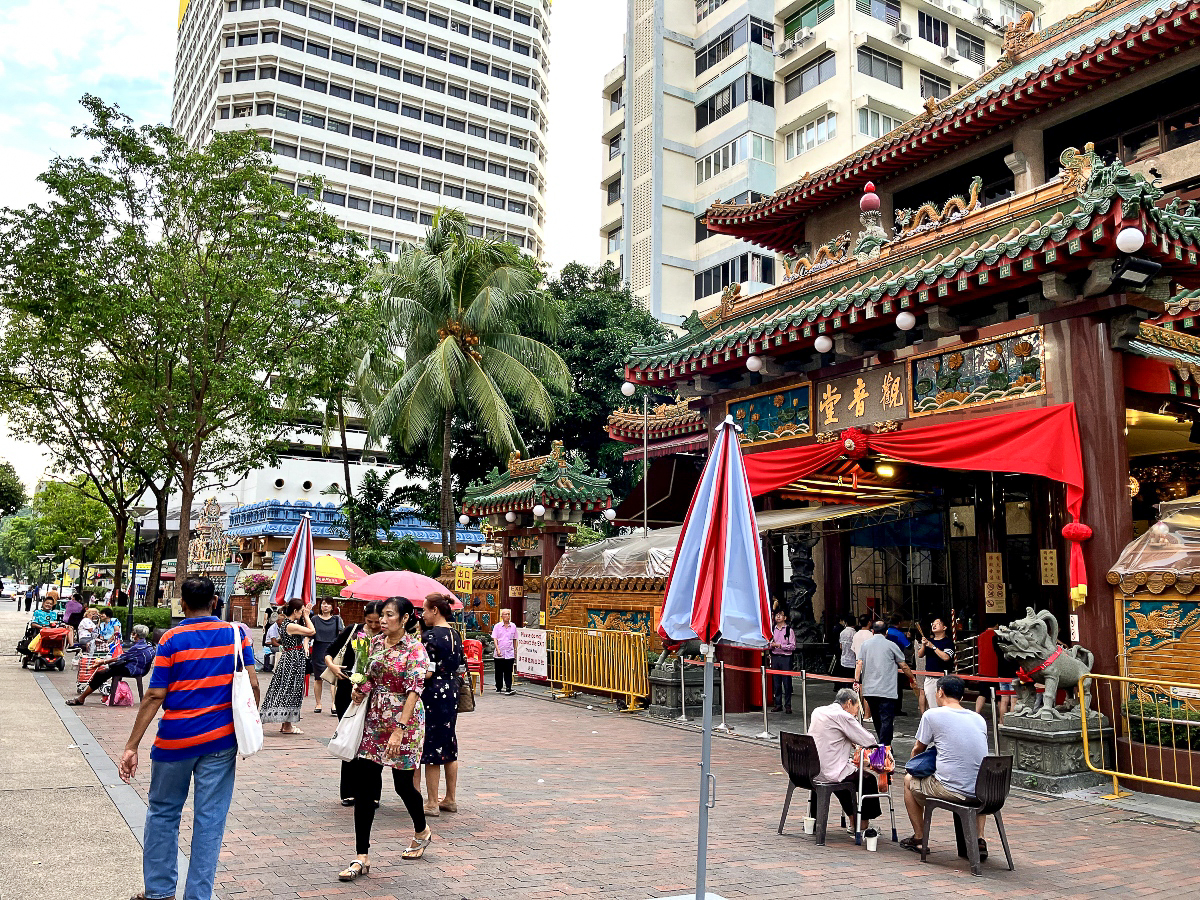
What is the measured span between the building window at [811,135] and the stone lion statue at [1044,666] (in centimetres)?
3460

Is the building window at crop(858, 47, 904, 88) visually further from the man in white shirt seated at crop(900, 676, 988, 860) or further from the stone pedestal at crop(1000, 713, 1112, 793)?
the man in white shirt seated at crop(900, 676, 988, 860)

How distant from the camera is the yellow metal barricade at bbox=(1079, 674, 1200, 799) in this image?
29.4 feet

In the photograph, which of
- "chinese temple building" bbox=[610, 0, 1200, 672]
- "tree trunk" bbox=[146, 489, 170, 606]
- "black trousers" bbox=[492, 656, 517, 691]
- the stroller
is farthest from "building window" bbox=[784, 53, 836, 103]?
the stroller

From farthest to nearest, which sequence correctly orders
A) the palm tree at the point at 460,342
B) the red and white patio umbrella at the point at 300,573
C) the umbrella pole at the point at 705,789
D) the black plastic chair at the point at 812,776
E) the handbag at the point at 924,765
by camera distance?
1. the palm tree at the point at 460,342
2. the red and white patio umbrella at the point at 300,573
3. the black plastic chair at the point at 812,776
4. the handbag at the point at 924,765
5. the umbrella pole at the point at 705,789

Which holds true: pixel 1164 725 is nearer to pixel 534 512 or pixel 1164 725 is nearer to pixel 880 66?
pixel 534 512

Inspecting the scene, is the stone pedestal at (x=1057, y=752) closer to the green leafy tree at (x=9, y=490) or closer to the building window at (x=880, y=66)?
the building window at (x=880, y=66)

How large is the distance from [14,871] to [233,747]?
2081 mm

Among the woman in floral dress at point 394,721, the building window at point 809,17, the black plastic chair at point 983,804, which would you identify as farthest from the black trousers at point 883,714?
the building window at point 809,17

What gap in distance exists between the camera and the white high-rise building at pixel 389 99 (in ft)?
210

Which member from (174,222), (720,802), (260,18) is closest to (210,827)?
(720,802)

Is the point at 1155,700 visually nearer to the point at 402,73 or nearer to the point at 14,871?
the point at 14,871

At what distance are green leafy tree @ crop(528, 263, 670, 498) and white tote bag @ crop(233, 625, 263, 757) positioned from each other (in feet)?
86.3

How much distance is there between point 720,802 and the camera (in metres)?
8.88

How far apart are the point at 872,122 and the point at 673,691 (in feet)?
107
